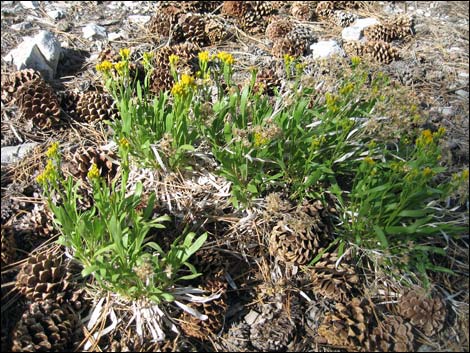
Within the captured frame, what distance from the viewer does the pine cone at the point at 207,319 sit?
2.39 metres

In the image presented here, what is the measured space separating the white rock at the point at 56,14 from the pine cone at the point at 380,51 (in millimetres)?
2709

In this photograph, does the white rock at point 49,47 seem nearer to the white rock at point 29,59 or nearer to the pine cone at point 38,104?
the white rock at point 29,59

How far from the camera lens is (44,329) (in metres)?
2.26

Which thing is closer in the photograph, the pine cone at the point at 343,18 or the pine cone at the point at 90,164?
the pine cone at the point at 90,164

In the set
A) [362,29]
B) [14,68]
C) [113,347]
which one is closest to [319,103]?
[362,29]

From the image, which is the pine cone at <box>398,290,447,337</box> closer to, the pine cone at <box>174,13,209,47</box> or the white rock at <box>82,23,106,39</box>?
the pine cone at <box>174,13,209,47</box>

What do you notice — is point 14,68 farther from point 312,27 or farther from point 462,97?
point 462,97

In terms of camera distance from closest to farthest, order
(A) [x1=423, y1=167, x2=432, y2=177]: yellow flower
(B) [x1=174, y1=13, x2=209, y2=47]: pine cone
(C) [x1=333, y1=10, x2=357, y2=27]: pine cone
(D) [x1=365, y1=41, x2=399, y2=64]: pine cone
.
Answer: (A) [x1=423, y1=167, x2=432, y2=177]: yellow flower < (D) [x1=365, y1=41, x2=399, y2=64]: pine cone < (B) [x1=174, y1=13, x2=209, y2=47]: pine cone < (C) [x1=333, y1=10, x2=357, y2=27]: pine cone

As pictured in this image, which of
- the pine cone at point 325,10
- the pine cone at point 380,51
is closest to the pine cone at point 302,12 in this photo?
the pine cone at point 325,10

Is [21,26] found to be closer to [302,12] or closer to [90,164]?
[90,164]

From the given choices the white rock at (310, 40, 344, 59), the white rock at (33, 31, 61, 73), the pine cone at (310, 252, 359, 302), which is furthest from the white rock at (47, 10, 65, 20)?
the pine cone at (310, 252, 359, 302)

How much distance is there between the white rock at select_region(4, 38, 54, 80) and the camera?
138 inches

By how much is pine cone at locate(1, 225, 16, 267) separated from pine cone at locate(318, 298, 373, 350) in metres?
1.70

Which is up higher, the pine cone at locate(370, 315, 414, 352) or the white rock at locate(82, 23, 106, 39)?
the white rock at locate(82, 23, 106, 39)
